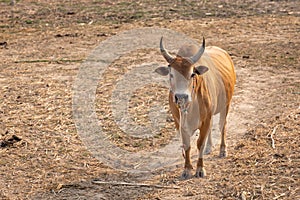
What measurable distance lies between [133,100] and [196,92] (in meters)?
3.57

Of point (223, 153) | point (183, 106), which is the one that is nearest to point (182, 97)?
point (183, 106)

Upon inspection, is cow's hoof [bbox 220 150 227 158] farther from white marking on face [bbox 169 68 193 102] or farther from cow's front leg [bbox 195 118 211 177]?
white marking on face [bbox 169 68 193 102]

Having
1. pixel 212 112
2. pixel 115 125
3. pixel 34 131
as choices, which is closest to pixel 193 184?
pixel 212 112

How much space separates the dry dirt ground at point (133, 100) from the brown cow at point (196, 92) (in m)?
0.51

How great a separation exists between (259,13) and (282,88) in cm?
840

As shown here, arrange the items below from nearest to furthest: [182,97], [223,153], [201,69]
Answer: [182,97]
[201,69]
[223,153]

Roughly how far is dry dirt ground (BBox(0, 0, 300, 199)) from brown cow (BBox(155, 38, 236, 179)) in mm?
515

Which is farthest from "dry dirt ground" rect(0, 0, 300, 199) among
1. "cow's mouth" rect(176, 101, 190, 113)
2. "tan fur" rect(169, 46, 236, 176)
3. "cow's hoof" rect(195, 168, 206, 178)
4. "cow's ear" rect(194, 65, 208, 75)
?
"cow's ear" rect(194, 65, 208, 75)

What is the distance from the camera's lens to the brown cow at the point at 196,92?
246 inches

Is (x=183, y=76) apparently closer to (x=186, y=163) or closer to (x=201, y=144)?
(x=201, y=144)

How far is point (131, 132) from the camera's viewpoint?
8578 millimetres

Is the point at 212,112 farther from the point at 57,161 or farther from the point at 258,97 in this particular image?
the point at 258,97

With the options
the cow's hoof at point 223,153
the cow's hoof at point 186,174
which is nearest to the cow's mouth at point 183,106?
the cow's hoof at point 186,174

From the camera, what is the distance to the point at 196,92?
6.59 metres
